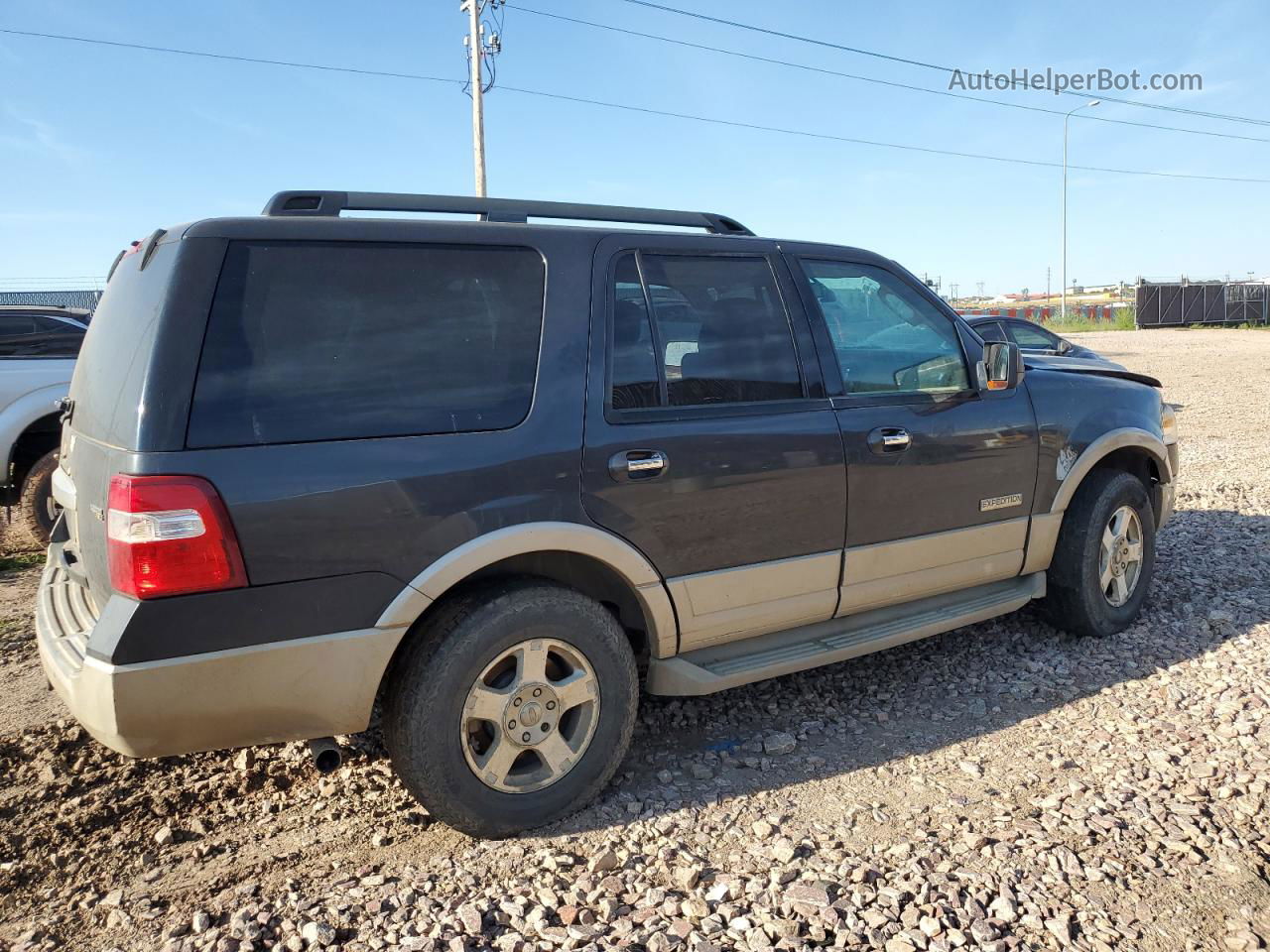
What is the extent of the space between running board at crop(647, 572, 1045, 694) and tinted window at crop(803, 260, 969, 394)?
951 millimetres

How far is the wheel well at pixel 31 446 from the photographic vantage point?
6.68 m

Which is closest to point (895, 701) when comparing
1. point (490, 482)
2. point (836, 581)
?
point (836, 581)

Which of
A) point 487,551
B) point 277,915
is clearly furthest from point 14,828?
point 487,551

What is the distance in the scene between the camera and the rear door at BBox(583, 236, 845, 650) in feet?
10.7

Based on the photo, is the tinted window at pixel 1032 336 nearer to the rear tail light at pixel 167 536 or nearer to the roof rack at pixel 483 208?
the roof rack at pixel 483 208

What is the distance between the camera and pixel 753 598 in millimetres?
3586

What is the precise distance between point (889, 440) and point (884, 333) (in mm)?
547

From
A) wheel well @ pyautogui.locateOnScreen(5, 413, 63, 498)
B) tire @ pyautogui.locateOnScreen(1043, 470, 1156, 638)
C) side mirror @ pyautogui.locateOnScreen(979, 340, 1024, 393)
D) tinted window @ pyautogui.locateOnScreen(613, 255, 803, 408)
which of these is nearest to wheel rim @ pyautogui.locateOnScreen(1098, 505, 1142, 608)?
tire @ pyautogui.locateOnScreen(1043, 470, 1156, 638)

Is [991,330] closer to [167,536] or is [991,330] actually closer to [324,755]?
[324,755]

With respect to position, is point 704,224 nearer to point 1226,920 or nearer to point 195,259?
point 195,259


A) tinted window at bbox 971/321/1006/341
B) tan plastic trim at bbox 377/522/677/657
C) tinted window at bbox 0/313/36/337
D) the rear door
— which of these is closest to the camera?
tan plastic trim at bbox 377/522/677/657

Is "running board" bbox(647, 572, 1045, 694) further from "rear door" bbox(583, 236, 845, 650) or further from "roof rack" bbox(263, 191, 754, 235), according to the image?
"roof rack" bbox(263, 191, 754, 235)

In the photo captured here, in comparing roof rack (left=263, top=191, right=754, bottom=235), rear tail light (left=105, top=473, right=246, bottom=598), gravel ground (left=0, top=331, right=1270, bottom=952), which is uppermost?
roof rack (left=263, top=191, right=754, bottom=235)

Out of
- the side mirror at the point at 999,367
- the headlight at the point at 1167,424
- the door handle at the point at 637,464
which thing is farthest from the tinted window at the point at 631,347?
the headlight at the point at 1167,424
